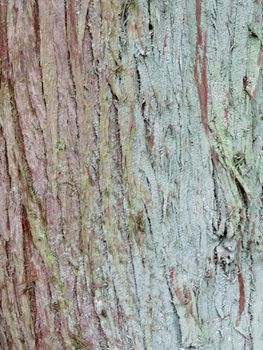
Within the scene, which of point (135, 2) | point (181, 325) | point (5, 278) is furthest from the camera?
point (5, 278)

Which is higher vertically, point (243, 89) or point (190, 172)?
point (243, 89)

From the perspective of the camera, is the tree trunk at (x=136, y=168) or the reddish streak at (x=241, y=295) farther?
the reddish streak at (x=241, y=295)

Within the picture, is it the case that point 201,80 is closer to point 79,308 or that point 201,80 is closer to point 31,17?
point 31,17

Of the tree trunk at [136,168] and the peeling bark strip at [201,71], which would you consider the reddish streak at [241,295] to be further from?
the peeling bark strip at [201,71]

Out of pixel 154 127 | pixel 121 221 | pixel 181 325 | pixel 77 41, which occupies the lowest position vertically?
pixel 181 325

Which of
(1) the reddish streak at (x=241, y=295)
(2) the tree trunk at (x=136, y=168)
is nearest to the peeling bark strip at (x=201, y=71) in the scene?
(2) the tree trunk at (x=136, y=168)

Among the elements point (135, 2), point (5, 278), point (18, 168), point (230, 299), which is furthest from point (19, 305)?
point (135, 2)

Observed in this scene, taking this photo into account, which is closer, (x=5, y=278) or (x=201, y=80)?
(x=201, y=80)

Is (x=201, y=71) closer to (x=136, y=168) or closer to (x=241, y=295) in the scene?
(x=136, y=168)
